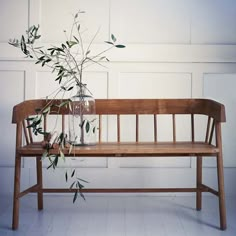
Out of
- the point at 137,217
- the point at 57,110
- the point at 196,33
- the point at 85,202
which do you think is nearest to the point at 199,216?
the point at 137,217

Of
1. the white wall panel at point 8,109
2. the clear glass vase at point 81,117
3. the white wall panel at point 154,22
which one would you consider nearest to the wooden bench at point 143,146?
the clear glass vase at point 81,117

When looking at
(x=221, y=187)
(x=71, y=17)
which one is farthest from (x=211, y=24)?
(x=221, y=187)

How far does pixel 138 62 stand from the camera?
2469 millimetres

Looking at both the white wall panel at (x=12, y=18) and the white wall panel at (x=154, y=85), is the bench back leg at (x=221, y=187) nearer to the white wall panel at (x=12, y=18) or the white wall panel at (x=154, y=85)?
the white wall panel at (x=154, y=85)

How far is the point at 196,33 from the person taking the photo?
2.48 meters

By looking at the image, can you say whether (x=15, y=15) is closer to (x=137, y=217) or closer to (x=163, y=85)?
(x=163, y=85)

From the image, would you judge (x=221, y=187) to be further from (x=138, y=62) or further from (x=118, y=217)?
(x=138, y=62)

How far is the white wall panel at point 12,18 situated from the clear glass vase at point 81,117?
2.70 feet

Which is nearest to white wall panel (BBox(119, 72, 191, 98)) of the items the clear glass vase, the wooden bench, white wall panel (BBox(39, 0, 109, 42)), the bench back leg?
the wooden bench

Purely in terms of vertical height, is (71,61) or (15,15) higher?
(15,15)

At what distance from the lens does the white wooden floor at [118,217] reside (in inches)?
69.1

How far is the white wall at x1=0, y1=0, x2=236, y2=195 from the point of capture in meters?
2.46

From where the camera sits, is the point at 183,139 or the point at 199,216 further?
the point at 183,139

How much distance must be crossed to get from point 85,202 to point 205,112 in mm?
1009
